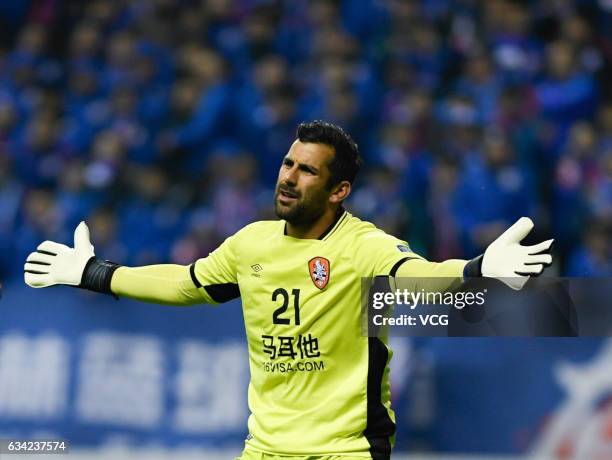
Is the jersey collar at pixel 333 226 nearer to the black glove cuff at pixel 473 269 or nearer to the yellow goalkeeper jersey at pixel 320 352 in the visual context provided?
the yellow goalkeeper jersey at pixel 320 352

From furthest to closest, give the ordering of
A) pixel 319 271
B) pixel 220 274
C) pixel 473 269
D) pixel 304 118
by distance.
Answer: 1. pixel 304 118
2. pixel 220 274
3. pixel 319 271
4. pixel 473 269

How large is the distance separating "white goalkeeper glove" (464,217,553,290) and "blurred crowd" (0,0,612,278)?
4454mm

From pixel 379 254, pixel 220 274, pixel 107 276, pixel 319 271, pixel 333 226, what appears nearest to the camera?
pixel 379 254

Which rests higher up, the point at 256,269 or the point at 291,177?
the point at 291,177

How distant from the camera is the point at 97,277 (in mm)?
5074

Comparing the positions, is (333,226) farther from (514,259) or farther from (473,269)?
(514,259)

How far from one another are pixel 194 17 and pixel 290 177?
737cm

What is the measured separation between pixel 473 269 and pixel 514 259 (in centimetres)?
18

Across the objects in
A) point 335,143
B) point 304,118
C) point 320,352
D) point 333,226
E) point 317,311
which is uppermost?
point 304,118

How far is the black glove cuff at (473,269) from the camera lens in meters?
4.12

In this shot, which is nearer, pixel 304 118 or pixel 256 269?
pixel 256 269

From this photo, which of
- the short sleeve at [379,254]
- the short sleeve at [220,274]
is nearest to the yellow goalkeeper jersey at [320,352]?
the short sleeve at [379,254]

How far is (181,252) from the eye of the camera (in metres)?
9.30

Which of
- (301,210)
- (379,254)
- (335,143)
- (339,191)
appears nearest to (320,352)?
(379,254)
